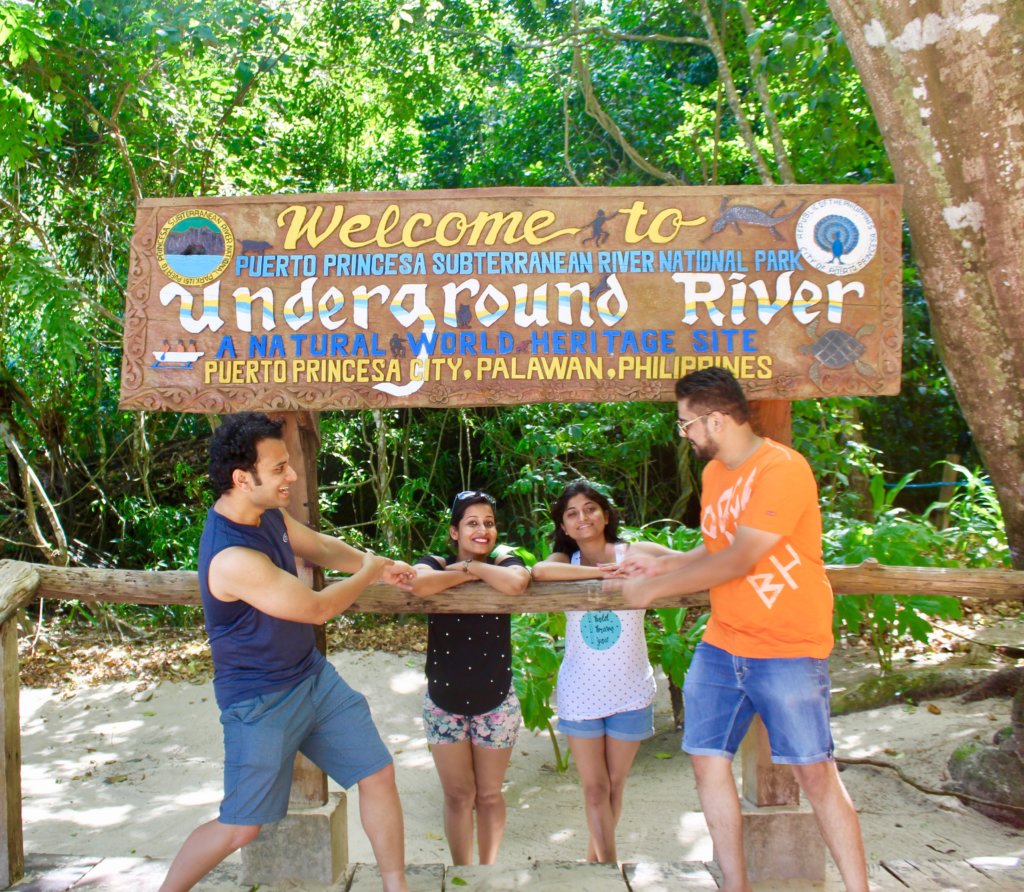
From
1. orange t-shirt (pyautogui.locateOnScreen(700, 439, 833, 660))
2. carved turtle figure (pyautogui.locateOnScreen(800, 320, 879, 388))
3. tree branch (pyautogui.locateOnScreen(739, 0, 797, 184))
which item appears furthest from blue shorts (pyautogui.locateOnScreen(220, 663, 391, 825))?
tree branch (pyautogui.locateOnScreen(739, 0, 797, 184))

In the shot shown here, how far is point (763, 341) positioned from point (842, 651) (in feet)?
13.0

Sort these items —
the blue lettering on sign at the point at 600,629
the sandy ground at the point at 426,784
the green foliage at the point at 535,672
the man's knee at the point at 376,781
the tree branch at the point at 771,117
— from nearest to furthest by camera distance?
the man's knee at the point at 376,781 < the blue lettering on sign at the point at 600,629 < the sandy ground at the point at 426,784 < the green foliage at the point at 535,672 < the tree branch at the point at 771,117

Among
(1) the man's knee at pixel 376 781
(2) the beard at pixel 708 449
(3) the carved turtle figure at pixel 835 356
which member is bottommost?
(1) the man's knee at pixel 376 781

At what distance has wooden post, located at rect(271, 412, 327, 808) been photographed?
302 cm

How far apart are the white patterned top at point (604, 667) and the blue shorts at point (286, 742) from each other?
2.56ft

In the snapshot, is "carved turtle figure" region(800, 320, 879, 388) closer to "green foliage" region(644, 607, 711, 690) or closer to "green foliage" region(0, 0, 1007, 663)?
"green foliage" region(644, 607, 711, 690)

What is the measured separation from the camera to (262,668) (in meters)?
2.61

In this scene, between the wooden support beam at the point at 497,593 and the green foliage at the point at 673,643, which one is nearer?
the wooden support beam at the point at 497,593

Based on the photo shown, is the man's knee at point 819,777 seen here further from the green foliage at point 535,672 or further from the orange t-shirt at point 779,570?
the green foliage at point 535,672

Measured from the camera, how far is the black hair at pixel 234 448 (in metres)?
2.59

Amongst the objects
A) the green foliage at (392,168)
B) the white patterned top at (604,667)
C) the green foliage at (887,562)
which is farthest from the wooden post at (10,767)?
the green foliage at (887,562)

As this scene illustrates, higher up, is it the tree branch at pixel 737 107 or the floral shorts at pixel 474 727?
the tree branch at pixel 737 107

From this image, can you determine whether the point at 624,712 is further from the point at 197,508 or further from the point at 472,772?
the point at 197,508

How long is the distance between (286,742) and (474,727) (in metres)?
0.83
